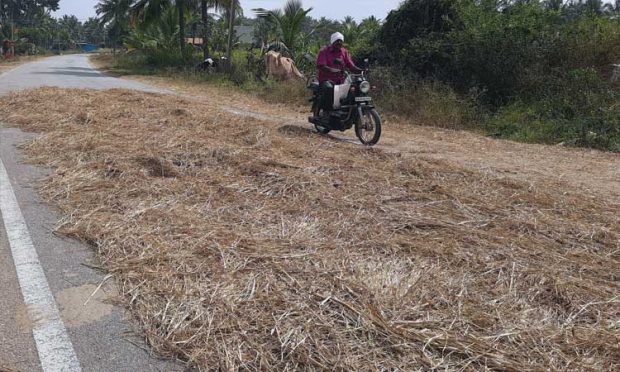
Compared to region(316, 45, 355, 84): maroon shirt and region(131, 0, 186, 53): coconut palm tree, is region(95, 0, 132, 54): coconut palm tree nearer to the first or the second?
region(131, 0, 186, 53): coconut palm tree

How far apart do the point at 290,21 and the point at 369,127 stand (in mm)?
17390

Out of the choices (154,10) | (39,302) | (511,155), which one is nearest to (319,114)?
(511,155)

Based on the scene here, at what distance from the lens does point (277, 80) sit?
65.7 ft

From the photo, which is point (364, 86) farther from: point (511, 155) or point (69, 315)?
point (69, 315)

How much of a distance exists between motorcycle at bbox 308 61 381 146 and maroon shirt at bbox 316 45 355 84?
13 cm

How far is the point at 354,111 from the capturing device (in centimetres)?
868

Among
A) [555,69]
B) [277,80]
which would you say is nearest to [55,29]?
[277,80]

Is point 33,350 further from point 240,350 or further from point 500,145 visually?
point 500,145

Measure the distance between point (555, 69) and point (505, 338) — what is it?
10.9 meters

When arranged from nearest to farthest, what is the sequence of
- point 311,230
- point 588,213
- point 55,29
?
point 311,230 → point 588,213 → point 55,29

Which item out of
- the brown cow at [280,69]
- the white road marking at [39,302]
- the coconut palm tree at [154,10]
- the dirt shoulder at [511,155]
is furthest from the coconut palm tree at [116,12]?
the white road marking at [39,302]

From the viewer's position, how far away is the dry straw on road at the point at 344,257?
268 cm

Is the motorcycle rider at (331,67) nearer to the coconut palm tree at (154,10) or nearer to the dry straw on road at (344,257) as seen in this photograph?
the dry straw on road at (344,257)

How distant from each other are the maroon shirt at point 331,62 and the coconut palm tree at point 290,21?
15.4 meters
